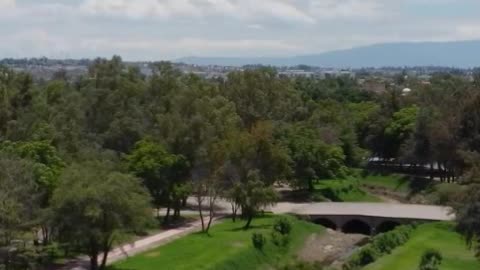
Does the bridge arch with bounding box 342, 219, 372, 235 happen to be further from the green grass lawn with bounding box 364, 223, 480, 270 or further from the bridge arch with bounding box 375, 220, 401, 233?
the green grass lawn with bounding box 364, 223, 480, 270

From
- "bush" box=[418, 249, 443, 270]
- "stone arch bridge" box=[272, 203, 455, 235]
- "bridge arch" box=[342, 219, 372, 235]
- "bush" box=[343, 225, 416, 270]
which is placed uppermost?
"bush" box=[418, 249, 443, 270]

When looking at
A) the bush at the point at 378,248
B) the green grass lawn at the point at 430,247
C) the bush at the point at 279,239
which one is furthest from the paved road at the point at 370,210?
the bush at the point at 279,239

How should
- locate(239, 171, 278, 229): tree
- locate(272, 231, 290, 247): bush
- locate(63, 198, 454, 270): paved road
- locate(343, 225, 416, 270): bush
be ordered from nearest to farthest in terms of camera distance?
1. locate(343, 225, 416, 270): bush
2. locate(272, 231, 290, 247): bush
3. locate(239, 171, 278, 229): tree
4. locate(63, 198, 454, 270): paved road

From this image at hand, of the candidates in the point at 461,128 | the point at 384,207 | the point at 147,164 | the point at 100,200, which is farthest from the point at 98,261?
the point at 461,128

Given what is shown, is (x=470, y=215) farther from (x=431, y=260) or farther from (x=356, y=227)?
(x=356, y=227)

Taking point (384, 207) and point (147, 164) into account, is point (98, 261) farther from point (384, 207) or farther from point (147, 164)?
point (384, 207)

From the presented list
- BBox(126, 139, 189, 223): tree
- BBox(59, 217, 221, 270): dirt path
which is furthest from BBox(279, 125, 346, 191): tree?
BBox(126, 139, 189, 223): tree

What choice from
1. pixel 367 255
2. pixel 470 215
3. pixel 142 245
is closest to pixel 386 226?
pixel 367 255
